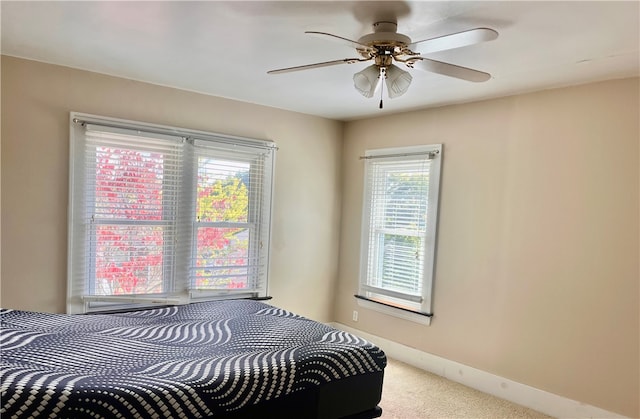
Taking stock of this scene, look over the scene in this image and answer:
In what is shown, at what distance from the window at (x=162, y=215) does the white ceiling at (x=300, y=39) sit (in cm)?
53

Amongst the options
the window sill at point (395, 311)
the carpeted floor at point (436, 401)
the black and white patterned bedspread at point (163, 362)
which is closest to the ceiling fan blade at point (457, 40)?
the black and white patterned bedspread at point (163, 362)

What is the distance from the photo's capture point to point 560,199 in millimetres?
3068

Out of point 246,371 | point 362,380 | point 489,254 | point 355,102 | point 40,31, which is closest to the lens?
point 246,371

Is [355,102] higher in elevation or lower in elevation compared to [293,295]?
higher

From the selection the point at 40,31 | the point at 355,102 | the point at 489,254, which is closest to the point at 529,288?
the point at 489,254

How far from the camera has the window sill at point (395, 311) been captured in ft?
12.6

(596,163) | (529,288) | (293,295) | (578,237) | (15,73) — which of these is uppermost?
(15,73)

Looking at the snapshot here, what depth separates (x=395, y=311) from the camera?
4059 mm

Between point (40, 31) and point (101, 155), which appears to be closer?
point (40, 31)

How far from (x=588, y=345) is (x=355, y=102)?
2.49 meters

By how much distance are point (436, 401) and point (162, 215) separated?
99.4 inches

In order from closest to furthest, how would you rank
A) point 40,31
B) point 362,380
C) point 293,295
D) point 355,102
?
point 362,380 → point 40,31 → point 355,102 → point 293,295

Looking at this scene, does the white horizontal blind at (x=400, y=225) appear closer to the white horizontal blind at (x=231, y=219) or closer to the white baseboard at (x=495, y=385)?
the white baseboard at (x=495, y=385)

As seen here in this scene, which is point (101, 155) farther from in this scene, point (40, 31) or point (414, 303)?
point (414, 303)
